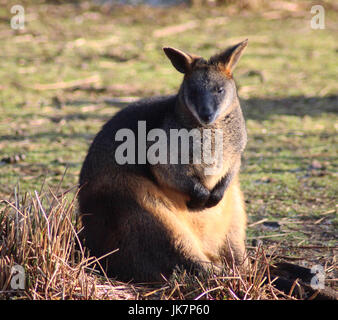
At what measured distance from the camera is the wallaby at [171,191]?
11.3 feet

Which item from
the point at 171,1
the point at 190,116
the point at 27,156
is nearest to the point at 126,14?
the point at 171,1

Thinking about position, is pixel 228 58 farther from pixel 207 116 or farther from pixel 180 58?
pixel 207 116

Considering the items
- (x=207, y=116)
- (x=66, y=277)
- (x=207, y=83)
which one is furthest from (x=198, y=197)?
(x=66, y=277)

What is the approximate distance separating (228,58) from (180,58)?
11.4 inches

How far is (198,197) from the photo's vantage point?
367cm

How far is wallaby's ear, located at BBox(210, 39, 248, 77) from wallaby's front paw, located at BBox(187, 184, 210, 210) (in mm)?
720

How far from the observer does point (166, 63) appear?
910 centimetres

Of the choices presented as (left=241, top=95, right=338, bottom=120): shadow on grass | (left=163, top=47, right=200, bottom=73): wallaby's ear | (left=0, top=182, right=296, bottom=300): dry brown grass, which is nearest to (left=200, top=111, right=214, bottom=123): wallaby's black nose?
(left=163, top=47, right=200, bottom=73): wallaby's ear

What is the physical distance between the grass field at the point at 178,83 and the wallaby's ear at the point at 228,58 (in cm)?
111

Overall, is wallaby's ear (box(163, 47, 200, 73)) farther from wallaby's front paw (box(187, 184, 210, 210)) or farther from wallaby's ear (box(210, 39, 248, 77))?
wallaby's front paw (box(187, 184, 210, 210))

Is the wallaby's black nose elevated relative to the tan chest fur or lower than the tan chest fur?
elevated

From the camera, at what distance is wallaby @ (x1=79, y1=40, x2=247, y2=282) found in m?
3.45

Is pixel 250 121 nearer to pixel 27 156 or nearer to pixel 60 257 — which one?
pixel 27 156
